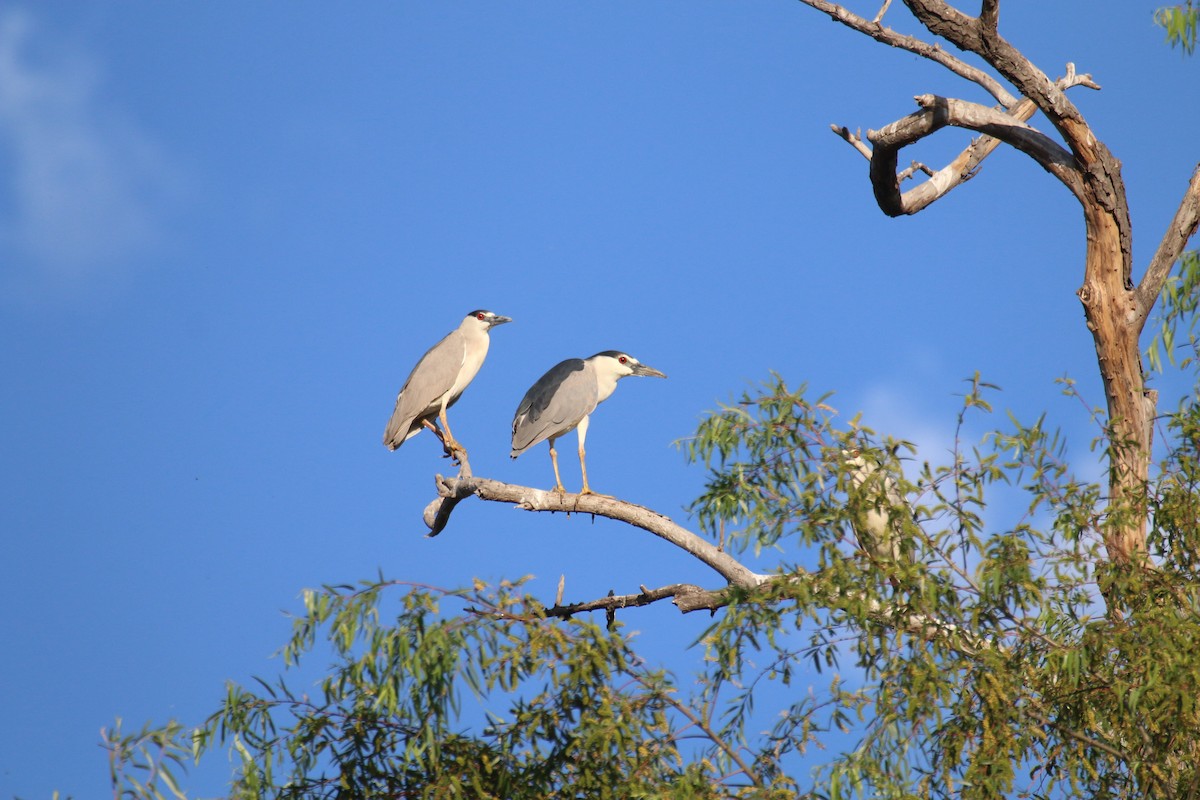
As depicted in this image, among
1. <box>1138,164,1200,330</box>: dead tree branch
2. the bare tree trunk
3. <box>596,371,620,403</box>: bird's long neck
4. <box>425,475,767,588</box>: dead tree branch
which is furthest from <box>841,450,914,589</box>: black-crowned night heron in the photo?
<box>596,371,620,403</box>: bird's long neck

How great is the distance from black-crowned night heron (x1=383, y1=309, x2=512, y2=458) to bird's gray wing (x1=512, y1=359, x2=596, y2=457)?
2.63 feet

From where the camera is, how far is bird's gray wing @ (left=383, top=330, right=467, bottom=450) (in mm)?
8539

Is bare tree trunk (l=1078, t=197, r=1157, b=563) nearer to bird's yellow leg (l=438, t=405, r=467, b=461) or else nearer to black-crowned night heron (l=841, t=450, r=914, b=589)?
black-crowned night heron (l=841, t=450, r=914, b=589)

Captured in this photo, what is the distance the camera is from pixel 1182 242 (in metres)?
6.39

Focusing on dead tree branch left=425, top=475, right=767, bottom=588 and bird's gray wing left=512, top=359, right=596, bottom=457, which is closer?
dead tree branch left=425, top=475, right=767, bottom=588

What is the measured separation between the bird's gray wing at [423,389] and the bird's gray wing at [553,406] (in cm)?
80

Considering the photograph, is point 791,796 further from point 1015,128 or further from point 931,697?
point 1015,128

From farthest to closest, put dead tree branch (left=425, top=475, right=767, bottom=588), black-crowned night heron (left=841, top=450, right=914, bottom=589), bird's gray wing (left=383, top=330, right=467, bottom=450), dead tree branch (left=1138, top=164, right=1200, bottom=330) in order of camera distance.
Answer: bird's gray wing (left=383, top=330, right=467, bottom=450), dead tree branch (left=1138, top=164, right=1200, bottom=330), dead tree branch (left=425, top=475, right=767, bottom=588), black-crowned night heron (left=841, top=450, right=914, bottom=589)

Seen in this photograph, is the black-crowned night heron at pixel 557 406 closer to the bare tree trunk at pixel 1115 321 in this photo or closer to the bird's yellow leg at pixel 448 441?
the bird's yellow leg at pixel 448 441

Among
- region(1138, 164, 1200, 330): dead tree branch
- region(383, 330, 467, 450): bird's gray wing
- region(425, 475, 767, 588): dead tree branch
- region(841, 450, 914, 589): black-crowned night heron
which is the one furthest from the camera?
region(383, 330, 467, 450): bird's gray wing

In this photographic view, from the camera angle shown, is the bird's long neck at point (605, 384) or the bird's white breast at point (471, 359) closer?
the bird's long neck at point (605, 384)

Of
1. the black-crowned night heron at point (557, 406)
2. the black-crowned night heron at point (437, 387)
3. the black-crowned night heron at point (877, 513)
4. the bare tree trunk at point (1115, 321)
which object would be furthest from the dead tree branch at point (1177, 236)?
the black-crowned night heron at point (437, 387)

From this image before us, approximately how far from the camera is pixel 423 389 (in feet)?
28.1

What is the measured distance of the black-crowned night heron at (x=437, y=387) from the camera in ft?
28.1
